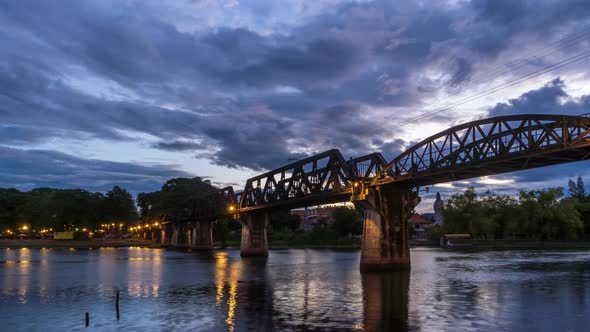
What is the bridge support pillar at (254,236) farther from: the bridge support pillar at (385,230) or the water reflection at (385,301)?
the water reflection at (385,301)

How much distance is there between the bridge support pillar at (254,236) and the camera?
122 m

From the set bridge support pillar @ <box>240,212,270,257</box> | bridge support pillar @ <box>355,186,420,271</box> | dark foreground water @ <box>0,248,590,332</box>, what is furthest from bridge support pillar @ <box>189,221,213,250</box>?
bridge support pillar @ <box>355,186,420,271</box>

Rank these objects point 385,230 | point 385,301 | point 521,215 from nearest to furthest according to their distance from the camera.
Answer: point 385,301, point 385,230, point 521,215

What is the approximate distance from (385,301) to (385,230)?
90.5 ft

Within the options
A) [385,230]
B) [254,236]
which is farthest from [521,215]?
[385,230]

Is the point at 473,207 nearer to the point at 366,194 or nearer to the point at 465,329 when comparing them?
the point at 366,194

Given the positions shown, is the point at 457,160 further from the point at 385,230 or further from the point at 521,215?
the point at 521,215

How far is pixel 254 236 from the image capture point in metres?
126

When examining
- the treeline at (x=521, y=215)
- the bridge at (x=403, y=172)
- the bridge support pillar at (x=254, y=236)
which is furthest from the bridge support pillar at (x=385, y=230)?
the treeline at (x=521, y=215)

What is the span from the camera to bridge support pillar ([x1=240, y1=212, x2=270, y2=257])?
122 metres

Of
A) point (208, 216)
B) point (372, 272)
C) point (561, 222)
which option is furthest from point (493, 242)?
point (372, 272)

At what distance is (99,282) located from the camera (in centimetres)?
6066

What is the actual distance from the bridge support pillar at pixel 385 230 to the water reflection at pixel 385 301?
132 inches

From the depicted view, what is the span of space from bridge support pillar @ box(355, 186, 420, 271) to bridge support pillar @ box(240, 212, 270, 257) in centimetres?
5513
